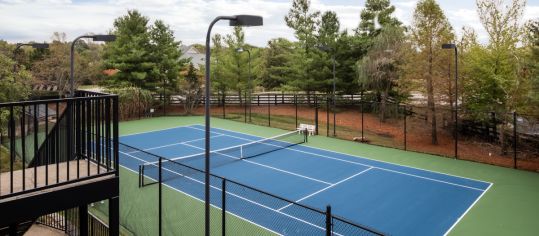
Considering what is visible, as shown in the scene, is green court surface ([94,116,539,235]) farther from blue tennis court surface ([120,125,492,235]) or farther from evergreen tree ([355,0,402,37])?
evergreen tree ([355,0,402,37])

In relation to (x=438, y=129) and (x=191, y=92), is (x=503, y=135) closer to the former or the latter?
(x=438, y=129)

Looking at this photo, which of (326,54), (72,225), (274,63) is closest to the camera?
(72,225)

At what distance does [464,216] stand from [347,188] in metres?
4.22

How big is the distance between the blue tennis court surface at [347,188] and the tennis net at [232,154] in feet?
2.00

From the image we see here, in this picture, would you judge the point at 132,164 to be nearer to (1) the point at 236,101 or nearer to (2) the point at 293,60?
(1) the point at 236,101

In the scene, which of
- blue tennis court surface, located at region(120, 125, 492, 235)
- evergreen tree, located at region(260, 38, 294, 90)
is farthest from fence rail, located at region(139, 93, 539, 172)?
evergreen tree, located at region(260, 38, 294, 90)

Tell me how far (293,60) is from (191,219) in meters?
30.8

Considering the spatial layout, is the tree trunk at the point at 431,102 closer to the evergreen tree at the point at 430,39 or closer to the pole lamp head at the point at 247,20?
the evergreen tree at the point at 430,39

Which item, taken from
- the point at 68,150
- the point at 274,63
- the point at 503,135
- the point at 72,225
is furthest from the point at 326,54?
Answer: the point at 68,150

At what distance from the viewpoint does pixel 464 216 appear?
1320cm

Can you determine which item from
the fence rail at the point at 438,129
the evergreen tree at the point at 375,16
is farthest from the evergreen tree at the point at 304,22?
the fence rail at the point at 438,129

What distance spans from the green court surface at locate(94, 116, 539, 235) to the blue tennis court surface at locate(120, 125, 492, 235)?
1.67 ft

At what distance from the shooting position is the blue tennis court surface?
1281cm

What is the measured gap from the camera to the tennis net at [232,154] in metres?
17.5
